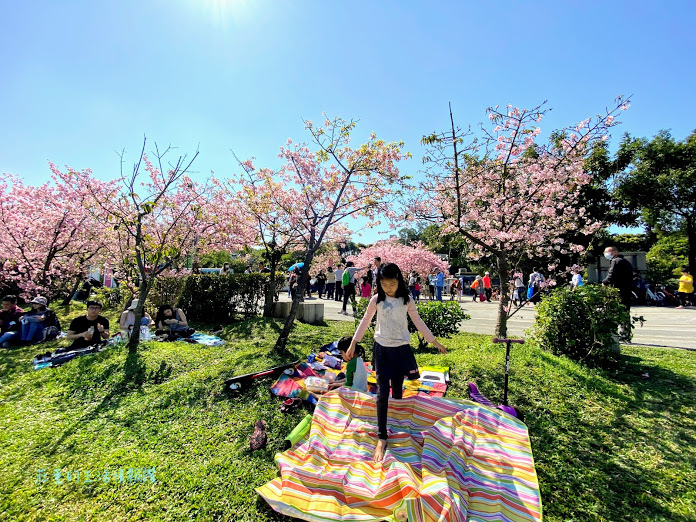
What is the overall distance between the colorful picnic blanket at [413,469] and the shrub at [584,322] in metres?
2.97

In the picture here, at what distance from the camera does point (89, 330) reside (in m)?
6.18

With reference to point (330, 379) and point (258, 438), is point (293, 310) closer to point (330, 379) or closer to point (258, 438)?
point (330, 379)

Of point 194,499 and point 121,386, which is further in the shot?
point 121,386

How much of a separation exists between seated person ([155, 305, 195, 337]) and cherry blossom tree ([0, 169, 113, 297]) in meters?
5.24

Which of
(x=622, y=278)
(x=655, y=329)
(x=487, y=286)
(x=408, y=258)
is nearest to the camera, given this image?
(x=622, y=278)

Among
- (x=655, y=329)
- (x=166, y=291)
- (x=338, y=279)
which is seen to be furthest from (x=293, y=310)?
(x=338, y=279)

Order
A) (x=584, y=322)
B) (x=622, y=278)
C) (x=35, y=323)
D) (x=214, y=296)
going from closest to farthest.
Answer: (x=584, y=322) < (x=622, y=278) < (x=35, y=323) < (x=214, y=296)

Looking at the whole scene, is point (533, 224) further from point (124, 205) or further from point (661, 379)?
point (124, 205)

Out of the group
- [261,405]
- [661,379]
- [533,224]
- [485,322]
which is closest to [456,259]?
[485,322]

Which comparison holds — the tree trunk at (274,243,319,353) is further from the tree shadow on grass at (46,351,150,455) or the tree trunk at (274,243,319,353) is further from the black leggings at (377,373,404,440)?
the black leggings at (377,373,404,440)

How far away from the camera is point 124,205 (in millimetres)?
7652

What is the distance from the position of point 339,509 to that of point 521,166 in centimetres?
640

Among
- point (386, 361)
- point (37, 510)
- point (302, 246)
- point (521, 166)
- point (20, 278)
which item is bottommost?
point (37, 510)

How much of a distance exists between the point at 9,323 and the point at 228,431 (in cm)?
752
